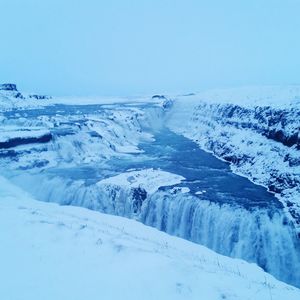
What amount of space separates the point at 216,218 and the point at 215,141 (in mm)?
17896

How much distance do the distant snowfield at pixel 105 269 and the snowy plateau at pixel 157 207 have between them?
0.03 m

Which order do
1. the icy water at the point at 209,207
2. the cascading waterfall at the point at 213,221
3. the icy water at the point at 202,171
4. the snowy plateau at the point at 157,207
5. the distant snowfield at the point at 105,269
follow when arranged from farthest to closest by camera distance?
the icy water at the point at 202,171 → the icy water at the point at 209,207 → the cascading waterfall at the point at 213,221 → the snowy plateau at the point at 157,207 → the distant snowfield at the point at 105,269

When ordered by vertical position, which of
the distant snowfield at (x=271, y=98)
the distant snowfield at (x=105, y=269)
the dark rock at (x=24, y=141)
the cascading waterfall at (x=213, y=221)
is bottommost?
the cascading waterfall at (x=213, y=221)

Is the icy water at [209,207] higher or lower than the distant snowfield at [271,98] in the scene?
lower

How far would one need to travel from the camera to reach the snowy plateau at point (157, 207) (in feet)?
27.9

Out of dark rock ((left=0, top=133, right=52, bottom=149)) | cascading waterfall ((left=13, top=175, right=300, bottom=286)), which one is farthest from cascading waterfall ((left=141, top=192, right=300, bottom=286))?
dark rock ((left=0, top=133, right=52, bottom=149))

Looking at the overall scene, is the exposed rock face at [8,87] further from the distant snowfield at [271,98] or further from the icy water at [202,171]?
the distant snowfield at [271,98]

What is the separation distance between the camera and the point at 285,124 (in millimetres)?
26953

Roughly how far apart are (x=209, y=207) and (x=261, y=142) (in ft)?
39.4

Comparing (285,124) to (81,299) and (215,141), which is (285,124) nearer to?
(215,141)

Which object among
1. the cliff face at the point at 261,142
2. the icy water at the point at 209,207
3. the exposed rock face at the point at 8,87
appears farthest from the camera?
the exposed rock face at the point at 8,87

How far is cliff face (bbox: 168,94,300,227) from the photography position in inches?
847

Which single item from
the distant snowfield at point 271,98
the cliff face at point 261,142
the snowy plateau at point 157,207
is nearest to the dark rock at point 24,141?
the snowy plateau at point 157,207

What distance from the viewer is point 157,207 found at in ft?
62.5
